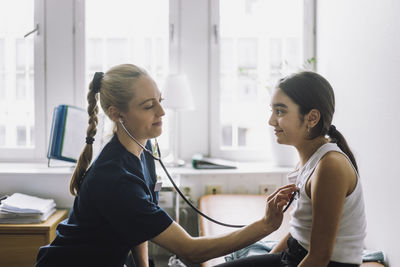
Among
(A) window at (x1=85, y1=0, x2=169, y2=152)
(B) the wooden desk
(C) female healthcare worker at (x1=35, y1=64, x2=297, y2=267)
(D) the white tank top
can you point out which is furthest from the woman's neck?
(A) window at (x1=85, y1=0, x2=169, y2=152)

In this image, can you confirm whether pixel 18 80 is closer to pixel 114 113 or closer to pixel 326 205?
pixel 114 113

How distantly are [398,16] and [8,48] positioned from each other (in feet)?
7.72

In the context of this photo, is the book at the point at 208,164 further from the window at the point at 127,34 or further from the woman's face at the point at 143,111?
the woman's face at the point at 143,111

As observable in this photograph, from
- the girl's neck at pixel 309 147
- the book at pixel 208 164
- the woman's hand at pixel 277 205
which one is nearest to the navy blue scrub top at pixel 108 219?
the woman's hand at pixel 277 205

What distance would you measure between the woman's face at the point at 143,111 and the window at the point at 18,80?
1.56 m

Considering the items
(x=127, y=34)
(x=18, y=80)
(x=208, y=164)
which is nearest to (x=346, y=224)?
(x=208, y=164)

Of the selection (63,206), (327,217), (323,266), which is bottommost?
(63,206)

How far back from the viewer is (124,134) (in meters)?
1.21

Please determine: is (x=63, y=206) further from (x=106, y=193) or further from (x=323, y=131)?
(x=323, y=131)

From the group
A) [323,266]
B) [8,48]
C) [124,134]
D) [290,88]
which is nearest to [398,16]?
[290,88]

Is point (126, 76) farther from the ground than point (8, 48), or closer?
closer

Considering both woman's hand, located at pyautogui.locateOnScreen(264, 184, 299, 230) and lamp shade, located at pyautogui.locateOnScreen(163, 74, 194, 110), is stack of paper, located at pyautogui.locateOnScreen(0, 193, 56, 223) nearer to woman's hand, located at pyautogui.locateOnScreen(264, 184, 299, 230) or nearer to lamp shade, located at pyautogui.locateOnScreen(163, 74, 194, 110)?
lamp shade, located at pyautogui.locateOnScreen(163, 74, 194, 110)

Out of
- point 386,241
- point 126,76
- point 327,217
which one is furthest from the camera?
point 386,241

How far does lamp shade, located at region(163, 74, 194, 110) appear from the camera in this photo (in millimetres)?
2242
